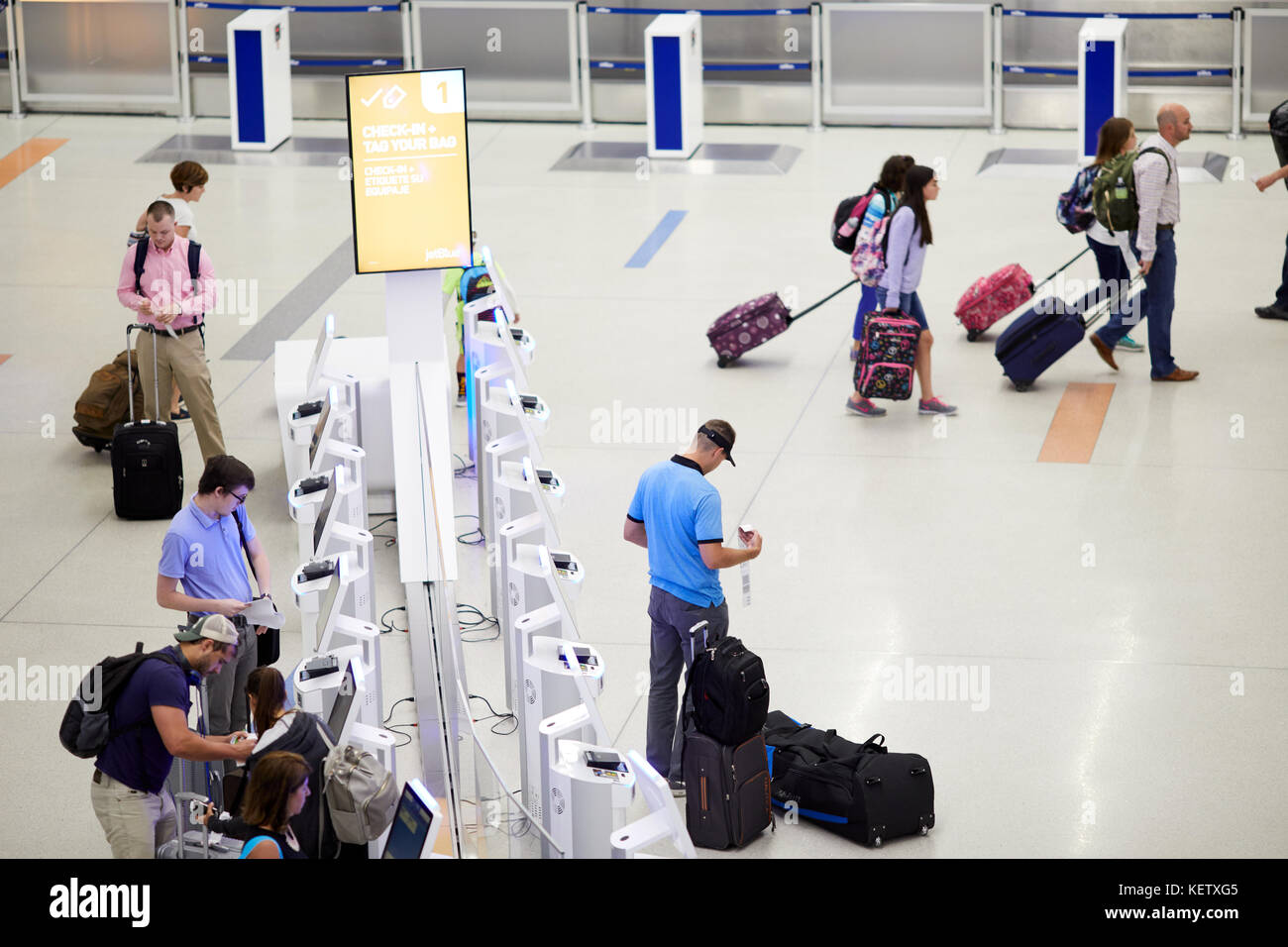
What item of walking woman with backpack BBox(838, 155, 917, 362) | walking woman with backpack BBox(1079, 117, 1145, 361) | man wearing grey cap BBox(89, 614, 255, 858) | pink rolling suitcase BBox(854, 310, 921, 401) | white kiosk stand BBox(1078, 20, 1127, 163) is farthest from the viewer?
white kiosk stand BBox(1078, 20, 1127, 163)

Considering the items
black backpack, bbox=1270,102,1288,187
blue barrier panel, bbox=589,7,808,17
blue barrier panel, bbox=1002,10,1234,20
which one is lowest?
black backpack, bbox=1270,102,1288,187

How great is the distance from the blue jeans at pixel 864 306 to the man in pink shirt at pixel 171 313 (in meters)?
4.51

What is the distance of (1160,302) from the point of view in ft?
37.8

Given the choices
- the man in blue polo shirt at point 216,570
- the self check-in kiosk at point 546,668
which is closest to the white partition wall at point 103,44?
the man in blue polo shirt at point 216,570

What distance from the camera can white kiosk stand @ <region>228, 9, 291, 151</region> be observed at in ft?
60.6

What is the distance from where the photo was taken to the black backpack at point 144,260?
997cm

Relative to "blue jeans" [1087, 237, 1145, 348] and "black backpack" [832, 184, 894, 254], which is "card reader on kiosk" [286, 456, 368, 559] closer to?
"black backpack" [832, 184, 894, 254]

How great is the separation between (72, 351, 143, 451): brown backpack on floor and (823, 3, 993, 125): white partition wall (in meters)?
10.4

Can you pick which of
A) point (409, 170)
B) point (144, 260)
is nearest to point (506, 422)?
point (409, 170)

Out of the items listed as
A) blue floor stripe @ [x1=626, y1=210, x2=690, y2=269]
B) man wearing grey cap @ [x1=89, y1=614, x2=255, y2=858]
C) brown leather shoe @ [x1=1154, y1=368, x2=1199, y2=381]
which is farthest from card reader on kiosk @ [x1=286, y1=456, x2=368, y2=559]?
blue floor stripe @ [x1=626, y1=210, x2=690, y2=269]

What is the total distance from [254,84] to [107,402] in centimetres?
850

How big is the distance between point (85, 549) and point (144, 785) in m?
3.95

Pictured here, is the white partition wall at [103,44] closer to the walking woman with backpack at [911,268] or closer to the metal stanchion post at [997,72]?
the metal stanchion post at [997,72]
